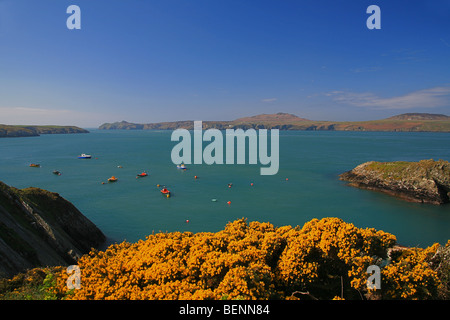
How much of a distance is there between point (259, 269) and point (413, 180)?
5738 centimetres

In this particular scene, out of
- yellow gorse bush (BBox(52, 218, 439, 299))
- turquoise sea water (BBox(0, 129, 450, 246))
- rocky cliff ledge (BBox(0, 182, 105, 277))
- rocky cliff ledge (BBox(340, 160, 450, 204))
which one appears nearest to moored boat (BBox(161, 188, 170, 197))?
turquoise sea water (BBox(0, 129, 450, 246))

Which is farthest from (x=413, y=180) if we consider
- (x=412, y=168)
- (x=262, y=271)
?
(x=262, y=271)

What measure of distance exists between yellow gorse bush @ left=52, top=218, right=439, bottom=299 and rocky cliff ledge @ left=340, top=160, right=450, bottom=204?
4762cm

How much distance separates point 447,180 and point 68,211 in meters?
67.2

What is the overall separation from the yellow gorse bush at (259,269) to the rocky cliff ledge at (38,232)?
36.2 feet

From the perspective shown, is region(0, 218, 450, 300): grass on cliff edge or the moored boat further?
the moored boat

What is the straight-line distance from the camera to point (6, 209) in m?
24.9

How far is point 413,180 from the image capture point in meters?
54.1

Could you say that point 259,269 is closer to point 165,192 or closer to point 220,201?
point 220,201

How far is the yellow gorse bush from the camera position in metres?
10.0

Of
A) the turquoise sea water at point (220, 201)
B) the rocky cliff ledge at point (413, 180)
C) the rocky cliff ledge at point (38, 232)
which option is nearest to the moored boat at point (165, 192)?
the turquoise sea water at point (220, 201)

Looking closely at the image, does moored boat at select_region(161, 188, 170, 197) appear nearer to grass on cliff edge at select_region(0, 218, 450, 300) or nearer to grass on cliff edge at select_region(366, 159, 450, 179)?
grass on cliff edge at select_region(0, 218, 450, 300)

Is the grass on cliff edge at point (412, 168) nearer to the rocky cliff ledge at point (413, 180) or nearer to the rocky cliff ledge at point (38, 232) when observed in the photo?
the rocky cliff ledge at point (413, 180)

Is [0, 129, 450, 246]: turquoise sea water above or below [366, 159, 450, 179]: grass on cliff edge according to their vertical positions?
below
